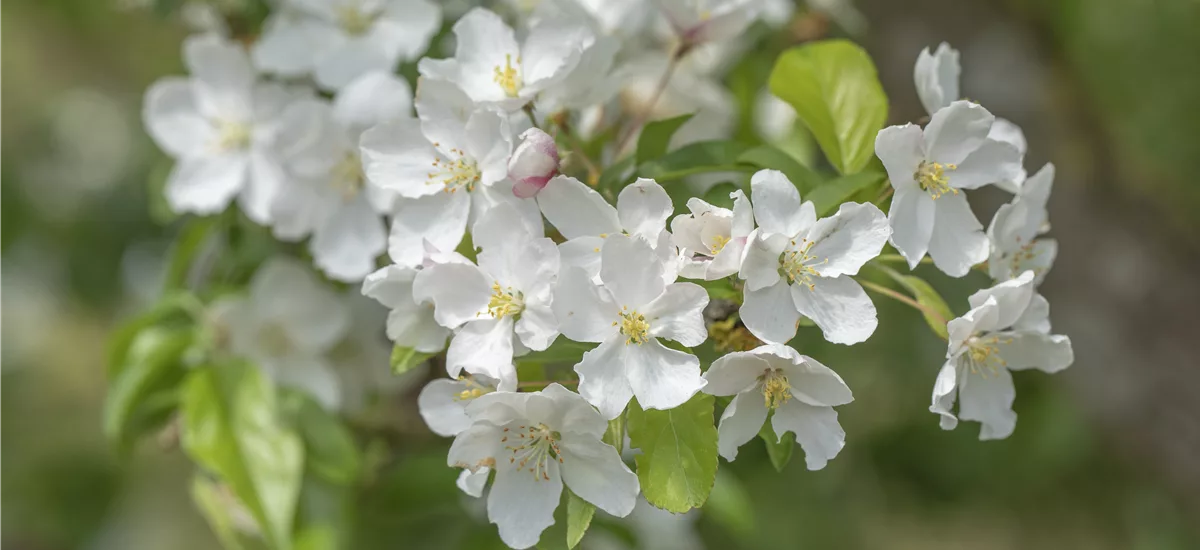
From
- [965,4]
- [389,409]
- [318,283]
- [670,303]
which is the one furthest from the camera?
[965,4]

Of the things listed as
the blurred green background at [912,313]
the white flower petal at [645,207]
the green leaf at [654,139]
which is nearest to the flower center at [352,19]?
the green leaf at [654,139]

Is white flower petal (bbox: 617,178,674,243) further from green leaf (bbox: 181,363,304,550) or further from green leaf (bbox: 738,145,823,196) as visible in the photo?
green leaf (bbox: 181,363,304,550)

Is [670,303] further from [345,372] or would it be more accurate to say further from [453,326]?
[345,372]

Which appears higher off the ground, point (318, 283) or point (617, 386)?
point (617, 386)

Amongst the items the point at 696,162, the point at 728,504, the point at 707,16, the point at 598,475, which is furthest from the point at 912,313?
the point at 598,475

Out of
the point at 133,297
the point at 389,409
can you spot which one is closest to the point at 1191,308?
the point at 389,409

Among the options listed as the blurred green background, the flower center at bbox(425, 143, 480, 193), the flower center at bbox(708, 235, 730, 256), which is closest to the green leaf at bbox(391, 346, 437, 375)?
the flower center at bbox(425, 143, 480, 193)

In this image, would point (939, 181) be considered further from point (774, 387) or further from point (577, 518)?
point (577, 518)
